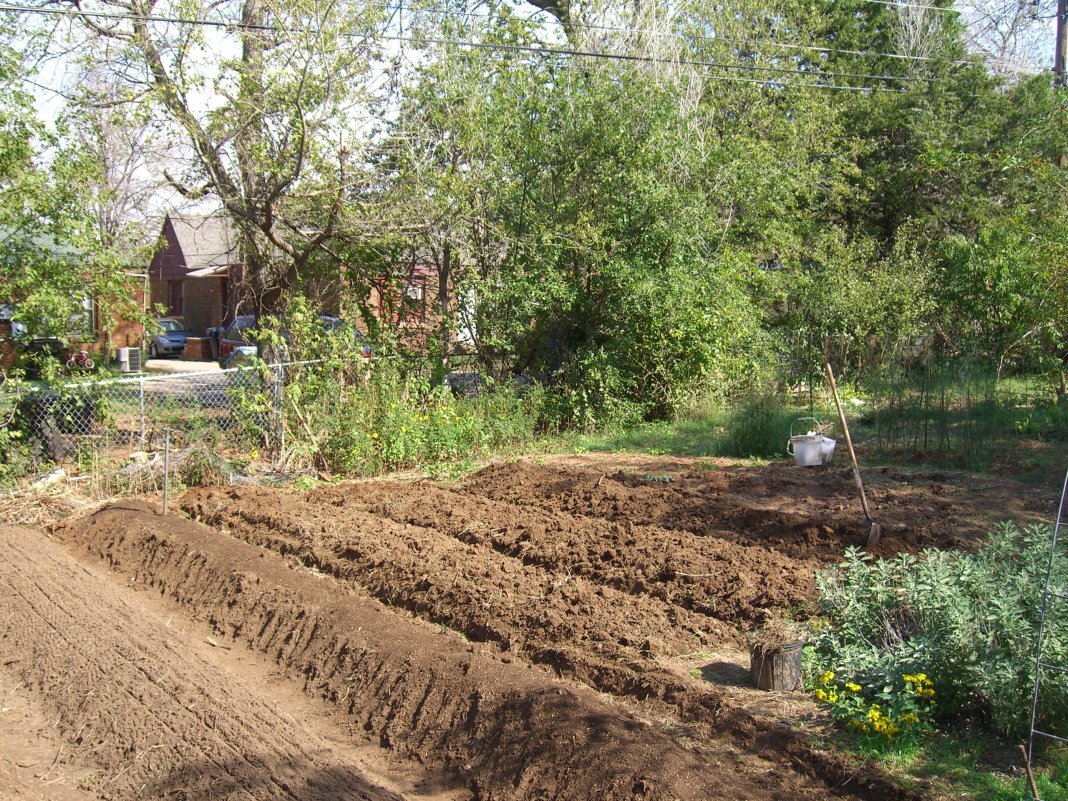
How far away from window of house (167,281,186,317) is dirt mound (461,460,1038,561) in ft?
104

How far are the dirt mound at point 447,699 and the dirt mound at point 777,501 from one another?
309 centimetres

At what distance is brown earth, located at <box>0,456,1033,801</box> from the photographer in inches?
189

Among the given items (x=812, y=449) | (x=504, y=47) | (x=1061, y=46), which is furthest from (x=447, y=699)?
(x=1061, y=46)

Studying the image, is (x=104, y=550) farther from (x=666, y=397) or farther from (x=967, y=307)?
(x=967, y=307)

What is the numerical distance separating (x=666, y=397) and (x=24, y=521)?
30.7ft

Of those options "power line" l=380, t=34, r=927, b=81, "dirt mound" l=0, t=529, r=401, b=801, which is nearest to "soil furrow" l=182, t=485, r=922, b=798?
"dirt mound" l=0, t=529, r=401, b=801

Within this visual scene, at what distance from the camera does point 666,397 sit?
15.1 m

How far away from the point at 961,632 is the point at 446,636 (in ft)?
10.7

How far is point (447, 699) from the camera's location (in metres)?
5.45

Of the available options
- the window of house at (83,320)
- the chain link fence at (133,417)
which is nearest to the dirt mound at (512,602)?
the chain link fence at (133,417)

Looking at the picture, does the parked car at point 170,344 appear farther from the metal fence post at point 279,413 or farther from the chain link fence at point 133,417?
the metal fence post at point 279,413

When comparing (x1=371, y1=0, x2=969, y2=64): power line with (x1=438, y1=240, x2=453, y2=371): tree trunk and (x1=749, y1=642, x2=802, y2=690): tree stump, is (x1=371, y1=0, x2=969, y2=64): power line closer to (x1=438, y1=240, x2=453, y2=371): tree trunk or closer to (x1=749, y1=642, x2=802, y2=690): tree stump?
(x1=438, y1=240, x2=453, y2=371): tree trunk

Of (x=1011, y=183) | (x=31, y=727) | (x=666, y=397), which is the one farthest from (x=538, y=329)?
(x=1011, y=183)

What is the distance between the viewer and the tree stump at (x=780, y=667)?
537 centimetres
